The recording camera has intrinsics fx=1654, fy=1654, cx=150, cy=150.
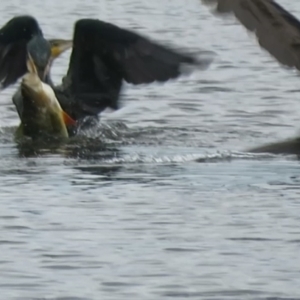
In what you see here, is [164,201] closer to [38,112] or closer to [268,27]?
[268,27]

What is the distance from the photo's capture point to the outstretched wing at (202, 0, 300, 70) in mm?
9023

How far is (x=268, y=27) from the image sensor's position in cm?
904

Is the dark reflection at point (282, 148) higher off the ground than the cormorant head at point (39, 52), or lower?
lower

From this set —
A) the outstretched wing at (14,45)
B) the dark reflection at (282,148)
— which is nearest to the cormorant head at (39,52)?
the outstretched wing at (14,45)

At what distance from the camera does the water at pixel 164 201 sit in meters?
7.44

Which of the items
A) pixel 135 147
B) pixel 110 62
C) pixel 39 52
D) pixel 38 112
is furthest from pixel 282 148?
pixel 39 52

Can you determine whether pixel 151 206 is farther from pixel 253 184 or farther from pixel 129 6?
pixel 129 6

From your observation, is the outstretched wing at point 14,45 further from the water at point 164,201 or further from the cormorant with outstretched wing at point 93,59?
the water at point 164,201

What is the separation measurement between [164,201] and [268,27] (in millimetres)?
1134

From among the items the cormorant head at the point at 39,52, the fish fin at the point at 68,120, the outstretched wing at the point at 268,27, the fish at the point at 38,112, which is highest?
the outstretched wing at the point at 268,27

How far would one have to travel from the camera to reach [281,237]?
8.26 m

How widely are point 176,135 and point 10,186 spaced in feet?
9.02

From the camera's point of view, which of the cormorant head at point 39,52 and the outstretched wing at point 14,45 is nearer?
the cormorant head at point 39,52

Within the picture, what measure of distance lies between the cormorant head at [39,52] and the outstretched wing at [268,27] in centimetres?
375
